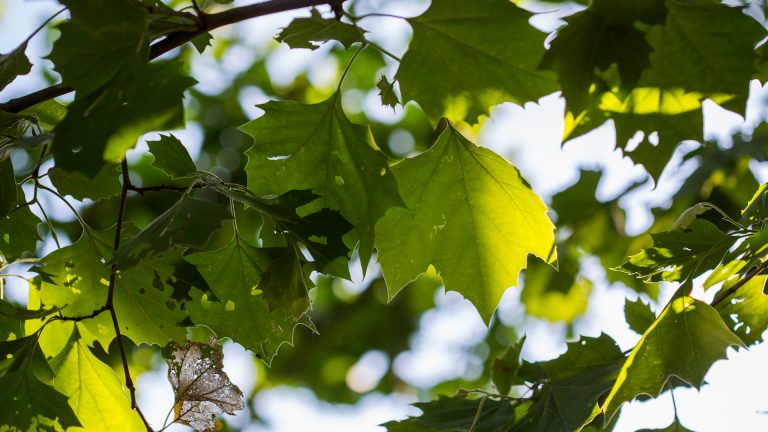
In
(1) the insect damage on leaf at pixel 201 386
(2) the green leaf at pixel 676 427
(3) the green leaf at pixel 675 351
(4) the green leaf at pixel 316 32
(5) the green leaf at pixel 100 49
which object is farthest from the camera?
(2) the green leaf at pixel 676 427

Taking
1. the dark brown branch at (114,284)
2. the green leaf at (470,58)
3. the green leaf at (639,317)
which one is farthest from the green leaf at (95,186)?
the green leaf at (639,317)

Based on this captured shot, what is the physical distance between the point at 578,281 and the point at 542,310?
0.73ft

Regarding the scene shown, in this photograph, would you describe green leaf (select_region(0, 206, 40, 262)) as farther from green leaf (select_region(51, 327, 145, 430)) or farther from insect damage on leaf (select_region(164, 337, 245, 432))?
insect damage on leaf (select_region(164, 337, 245, 432))

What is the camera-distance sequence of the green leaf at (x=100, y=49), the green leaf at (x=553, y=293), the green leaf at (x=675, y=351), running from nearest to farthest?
the green leaf at (x=100, y=49)
the green leaf at (x=675, y=351)
the green leaf at (x=553, y=293)

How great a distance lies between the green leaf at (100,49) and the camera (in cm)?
79

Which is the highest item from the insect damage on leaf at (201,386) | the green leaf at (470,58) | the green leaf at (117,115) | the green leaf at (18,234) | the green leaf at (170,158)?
the green leaf at (18,234)

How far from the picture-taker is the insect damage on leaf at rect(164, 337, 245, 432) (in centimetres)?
114

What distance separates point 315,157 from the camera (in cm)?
108

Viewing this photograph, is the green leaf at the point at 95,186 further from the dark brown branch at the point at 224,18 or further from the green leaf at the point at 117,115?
the green leaf at the point at 117,115

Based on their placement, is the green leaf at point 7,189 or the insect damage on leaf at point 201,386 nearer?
the green leaf at point 7,189

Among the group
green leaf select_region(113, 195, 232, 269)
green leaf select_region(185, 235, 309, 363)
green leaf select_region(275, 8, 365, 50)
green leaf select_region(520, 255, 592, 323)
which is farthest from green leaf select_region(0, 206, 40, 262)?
green leaf select_region(520, 255, 592, 323)

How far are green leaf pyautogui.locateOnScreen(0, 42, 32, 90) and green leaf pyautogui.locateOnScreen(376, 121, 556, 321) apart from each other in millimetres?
498

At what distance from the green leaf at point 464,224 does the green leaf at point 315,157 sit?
0.10 meters

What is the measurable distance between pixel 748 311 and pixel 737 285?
120mm
